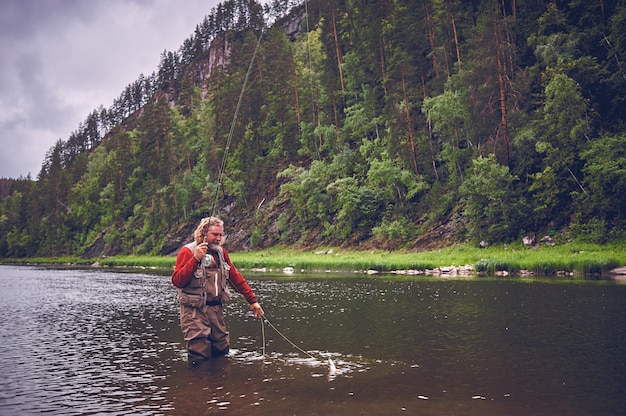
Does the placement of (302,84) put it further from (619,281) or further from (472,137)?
(619,281)

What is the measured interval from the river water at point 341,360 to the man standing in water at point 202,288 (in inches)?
19.3

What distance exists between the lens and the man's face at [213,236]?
31.7 ft

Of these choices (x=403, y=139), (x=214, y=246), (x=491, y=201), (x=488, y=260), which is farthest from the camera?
(x=403, y=139)

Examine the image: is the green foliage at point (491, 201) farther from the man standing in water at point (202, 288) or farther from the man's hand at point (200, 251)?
the man's hand at point (200, 251)

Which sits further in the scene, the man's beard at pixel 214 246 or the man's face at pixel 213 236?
the man's beard at pixel 214 246

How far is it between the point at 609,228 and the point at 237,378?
35.0 metres

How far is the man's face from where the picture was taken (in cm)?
965

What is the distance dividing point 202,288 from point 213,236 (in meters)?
0.98

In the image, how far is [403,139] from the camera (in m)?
53.5

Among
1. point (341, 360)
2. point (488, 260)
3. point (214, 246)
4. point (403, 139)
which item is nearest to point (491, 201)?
point (488, 260)

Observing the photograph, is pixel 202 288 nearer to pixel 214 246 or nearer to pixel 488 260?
pixel 214 246

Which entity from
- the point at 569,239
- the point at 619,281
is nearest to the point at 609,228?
the point at 569,239

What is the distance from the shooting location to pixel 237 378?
8578 mm

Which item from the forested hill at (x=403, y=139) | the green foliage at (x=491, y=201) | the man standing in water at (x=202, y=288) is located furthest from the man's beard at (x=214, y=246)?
the green foliage at (x=491, y=201)
